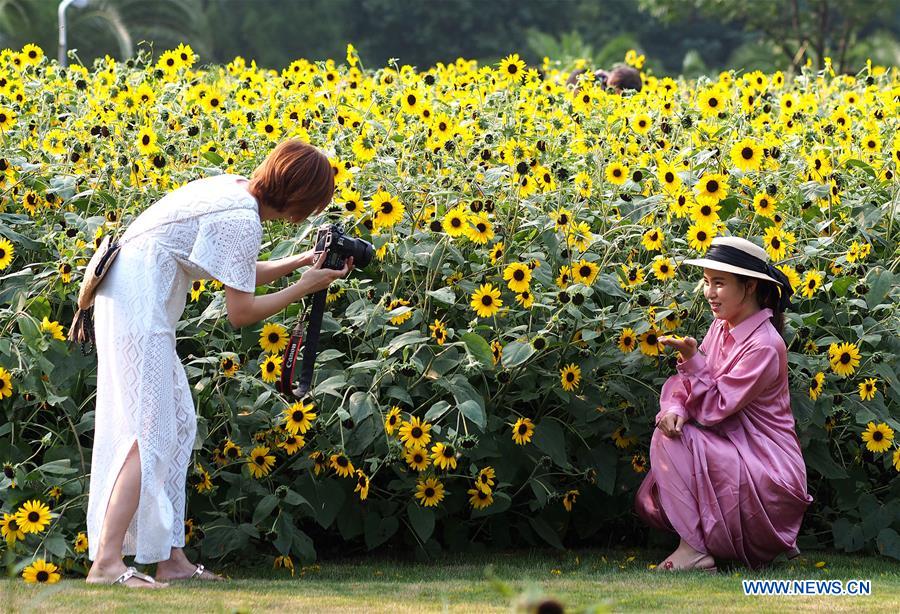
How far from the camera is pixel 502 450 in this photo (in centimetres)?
506

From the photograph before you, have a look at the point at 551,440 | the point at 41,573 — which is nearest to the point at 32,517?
the point at 41,573

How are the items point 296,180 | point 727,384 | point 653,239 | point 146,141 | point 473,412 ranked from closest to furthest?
point 296,180
point 473,412
point 727,384
point 653,239
point 146,141

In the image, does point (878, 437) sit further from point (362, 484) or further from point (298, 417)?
point (298, 417)

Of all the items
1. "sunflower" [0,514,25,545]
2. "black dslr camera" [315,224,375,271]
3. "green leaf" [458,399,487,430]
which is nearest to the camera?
"black dslr camera" [315,224,375,271]

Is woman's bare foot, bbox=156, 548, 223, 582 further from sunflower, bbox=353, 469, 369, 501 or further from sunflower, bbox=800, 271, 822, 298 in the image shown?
sunflower, bbox=800, 271, 822, 298

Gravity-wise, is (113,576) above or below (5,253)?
below

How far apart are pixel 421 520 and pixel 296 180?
4.53 feet

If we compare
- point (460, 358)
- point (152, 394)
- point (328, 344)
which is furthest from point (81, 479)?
point (460, 358)

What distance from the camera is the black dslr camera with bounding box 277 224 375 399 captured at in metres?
4.29

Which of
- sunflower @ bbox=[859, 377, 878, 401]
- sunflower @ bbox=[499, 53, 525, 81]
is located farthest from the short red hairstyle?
sunflower @ bbox=[499, 53, 525, 81]

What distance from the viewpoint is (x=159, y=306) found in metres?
4.21

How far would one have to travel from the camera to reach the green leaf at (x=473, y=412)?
4.57 meters

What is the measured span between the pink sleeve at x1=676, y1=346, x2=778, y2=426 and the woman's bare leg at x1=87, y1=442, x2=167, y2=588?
1833mm

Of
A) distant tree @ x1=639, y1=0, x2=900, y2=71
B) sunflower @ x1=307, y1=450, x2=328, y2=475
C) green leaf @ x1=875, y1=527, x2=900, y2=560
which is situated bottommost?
green leaf @ x1=875, y1=527, x2=900, y2=560
